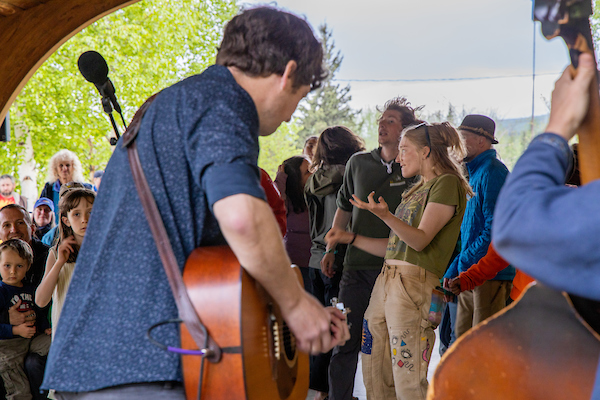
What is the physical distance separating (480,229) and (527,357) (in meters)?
3.00

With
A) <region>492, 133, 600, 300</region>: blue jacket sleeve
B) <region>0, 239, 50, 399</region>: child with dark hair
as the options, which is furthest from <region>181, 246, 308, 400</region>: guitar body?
<region>0, 239, 50, 399</region>: child with dark hair

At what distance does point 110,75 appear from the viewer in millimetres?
11781

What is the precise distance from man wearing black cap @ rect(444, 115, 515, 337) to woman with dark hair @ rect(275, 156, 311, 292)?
1183mm

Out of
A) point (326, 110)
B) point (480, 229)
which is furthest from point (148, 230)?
→ point (326, 110)

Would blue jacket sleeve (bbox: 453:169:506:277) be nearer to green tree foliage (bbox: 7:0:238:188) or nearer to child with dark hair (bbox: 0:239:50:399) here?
child with dark hair (bbox: 0:239:50:399)

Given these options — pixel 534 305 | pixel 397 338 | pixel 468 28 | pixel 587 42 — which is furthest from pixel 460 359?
pixel 468 28

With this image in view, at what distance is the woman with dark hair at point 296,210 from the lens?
4.59 metres

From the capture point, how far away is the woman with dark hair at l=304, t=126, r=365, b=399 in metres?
4.10

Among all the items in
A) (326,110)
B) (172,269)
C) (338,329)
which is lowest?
(338,329)

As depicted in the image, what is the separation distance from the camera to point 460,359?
1010mm

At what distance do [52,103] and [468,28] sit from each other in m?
28.6

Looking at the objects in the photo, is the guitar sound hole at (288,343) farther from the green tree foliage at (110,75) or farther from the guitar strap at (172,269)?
the green tree foliage at (110,75)

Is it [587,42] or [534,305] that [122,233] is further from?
[587,42]

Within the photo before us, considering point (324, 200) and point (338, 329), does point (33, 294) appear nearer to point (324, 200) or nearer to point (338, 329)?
point (324, 200)
